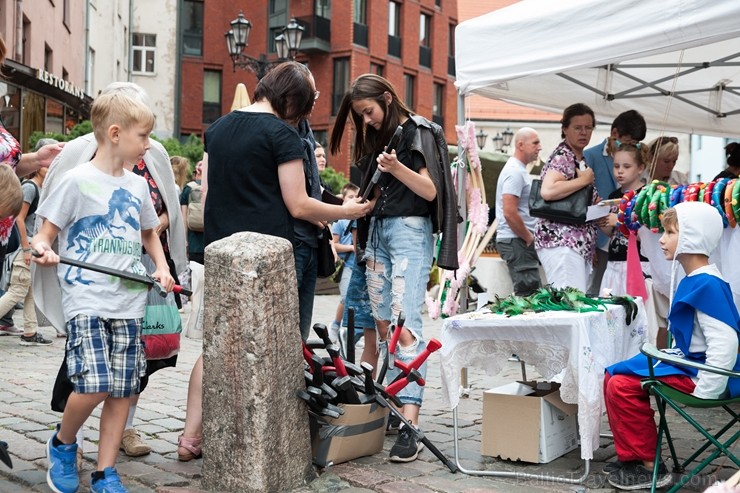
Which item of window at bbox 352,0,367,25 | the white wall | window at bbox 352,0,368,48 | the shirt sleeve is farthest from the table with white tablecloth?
the white wall

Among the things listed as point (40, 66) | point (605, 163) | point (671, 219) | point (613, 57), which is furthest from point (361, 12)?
point (671, 219)

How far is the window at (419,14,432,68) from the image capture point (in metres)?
40.1

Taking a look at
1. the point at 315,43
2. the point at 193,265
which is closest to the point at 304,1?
the point at 315,43

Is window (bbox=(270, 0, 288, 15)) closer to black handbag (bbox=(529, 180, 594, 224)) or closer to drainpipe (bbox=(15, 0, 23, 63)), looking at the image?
drainpipe (bbox=(15, 0, 23, 63))

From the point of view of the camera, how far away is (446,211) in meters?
4.84

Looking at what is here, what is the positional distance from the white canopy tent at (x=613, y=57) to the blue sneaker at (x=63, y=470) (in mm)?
3633

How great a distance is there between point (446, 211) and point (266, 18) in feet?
117

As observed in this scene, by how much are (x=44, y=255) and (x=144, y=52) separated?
37.7m

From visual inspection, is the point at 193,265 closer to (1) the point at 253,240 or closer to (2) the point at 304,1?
(1) the point at 253,240

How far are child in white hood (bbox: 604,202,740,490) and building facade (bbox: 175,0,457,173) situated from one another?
105 ft

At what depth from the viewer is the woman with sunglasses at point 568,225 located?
6.05 m

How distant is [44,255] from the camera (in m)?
3.40

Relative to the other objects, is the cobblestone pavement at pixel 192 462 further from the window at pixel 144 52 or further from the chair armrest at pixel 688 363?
the window at pixel 144 52

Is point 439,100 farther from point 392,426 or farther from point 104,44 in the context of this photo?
point 392,426
